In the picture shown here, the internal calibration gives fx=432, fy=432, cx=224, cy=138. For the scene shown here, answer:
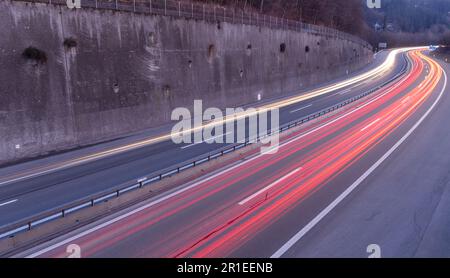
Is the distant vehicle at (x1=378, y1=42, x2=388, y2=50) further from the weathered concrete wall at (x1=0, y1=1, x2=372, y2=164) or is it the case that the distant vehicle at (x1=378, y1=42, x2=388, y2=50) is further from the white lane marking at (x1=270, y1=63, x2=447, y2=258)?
the white lane marking at (x1=270, y1=63, x2=447, y2=258)

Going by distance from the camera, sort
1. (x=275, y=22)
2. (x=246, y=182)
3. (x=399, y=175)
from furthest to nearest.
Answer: (x=275, y=22), (x=399, y=175), (x=246, y=182)

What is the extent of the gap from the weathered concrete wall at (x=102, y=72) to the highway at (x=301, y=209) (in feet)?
27.8

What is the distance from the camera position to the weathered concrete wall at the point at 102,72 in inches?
990

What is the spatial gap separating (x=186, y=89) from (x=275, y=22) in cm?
2192

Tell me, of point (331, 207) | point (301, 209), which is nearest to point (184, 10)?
point (301, 209)

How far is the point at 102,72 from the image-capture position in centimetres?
3025

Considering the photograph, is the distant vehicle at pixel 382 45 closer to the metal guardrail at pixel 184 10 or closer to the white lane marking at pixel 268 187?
the metal guardrail at pixel 184 10

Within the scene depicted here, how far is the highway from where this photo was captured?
42.1 feet

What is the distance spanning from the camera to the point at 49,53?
26.7m

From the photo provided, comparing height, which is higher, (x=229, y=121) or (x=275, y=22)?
(x=275, y=22)

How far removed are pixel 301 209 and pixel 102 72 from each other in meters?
19.7
